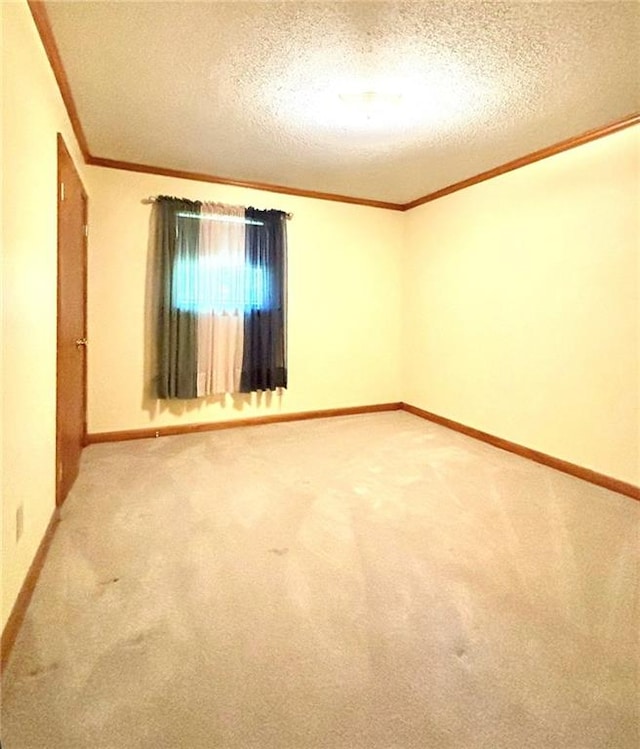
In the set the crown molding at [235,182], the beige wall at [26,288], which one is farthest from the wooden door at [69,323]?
the crown molding at [235,182]

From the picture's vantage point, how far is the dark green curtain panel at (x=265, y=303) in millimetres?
4328

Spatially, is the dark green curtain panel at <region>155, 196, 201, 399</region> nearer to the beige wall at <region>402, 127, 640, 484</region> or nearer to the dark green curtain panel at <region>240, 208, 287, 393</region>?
the dark green curtain panel at <region>240, 208, 287, 393</region>

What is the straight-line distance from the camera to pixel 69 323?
278 centimetres

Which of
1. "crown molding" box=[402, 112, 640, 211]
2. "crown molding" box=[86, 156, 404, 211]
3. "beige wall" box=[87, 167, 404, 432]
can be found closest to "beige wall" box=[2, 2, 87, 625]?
"crown molding" box=[86, 156, 404, 211]

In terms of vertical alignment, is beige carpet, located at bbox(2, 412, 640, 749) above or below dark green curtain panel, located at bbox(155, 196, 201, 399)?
below

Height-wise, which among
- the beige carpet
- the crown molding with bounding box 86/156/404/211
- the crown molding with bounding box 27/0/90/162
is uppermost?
the crown molding with bounding box 86/156/404/211

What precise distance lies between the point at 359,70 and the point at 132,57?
3.71 feet

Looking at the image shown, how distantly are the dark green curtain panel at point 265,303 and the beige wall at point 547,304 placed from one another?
158 cm

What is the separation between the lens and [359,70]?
236cm

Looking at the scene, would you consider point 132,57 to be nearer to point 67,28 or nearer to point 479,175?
point 67,28

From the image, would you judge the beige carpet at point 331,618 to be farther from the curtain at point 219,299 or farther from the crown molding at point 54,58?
the crown molding at point 54,58

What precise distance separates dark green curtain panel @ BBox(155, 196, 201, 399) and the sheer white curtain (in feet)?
0.27

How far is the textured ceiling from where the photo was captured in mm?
1953

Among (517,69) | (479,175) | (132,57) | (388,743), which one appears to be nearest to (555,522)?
(388,743)
